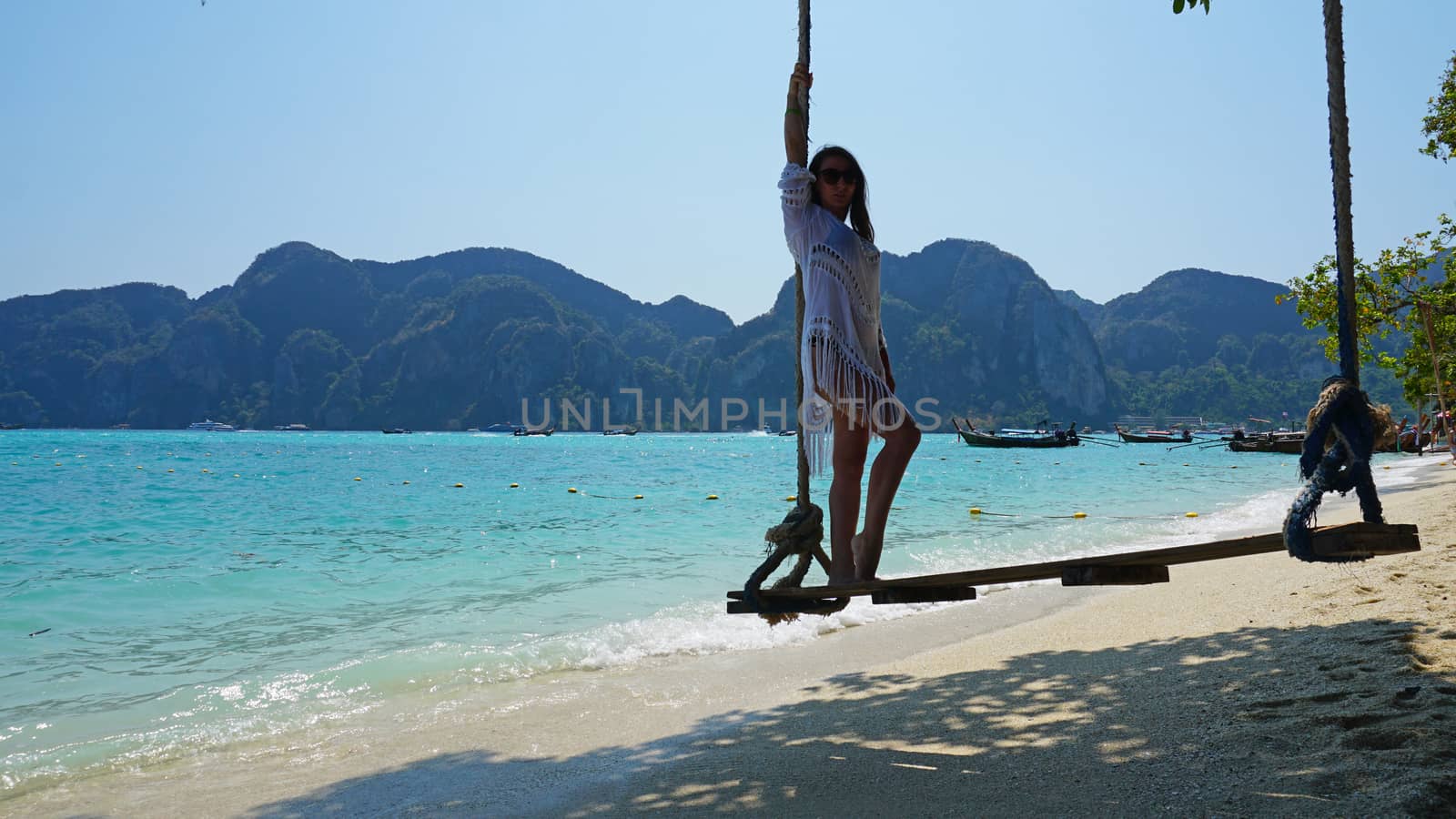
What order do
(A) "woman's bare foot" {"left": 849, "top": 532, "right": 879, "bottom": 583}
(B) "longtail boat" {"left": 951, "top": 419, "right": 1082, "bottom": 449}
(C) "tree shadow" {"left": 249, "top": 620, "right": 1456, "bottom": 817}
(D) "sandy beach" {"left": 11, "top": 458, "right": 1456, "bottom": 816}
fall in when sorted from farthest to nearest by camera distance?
(B) "longtail boat" {"left": 951, "top": 419, "right": 1082, "bottom": 449}
(A) "woman's bare foot" {"left": 849, "top": 532, "right": 879, "bottom": 583}
(D) "sandy beach" {"left": 11, "top": 458, "right": 1456, "bottom": 816}
(C) "tree shadow" {"left": 249, "top": 620, "right": 1456, "bottom": 817}

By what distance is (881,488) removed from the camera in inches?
139

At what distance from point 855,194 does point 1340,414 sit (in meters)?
1.98

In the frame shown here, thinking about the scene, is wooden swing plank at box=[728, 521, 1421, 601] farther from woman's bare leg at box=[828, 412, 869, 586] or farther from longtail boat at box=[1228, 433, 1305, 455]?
longtail boat at box=[1228, 433, 1305, 455]

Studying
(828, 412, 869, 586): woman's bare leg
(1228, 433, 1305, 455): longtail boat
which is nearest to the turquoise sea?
(828, 412, 869, 586): woman's bare leg

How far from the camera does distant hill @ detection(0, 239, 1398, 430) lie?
6348 inches

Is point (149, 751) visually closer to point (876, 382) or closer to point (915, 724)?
point (915, 724)

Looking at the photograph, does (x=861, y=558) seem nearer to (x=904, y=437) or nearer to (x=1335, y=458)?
Answer: (x=904, y=437)

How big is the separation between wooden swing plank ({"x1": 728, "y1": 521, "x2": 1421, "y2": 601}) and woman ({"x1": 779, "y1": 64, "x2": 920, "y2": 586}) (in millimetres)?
156

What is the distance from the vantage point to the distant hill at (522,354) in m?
161

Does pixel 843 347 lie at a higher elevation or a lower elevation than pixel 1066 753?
higher

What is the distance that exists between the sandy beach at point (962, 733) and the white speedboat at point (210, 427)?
179 m

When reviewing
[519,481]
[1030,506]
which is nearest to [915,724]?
[1030,506]

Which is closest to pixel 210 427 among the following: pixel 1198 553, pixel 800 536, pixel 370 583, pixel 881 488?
pixel 370 583

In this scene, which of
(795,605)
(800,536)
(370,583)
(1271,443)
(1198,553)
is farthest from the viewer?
(1271,443)
